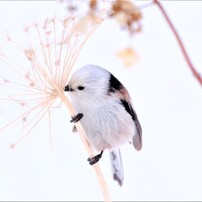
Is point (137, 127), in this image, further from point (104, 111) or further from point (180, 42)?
point (180, 42)

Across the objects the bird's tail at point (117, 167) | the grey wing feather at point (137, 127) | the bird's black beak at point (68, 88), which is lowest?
the bird's tail at point (117, 167)

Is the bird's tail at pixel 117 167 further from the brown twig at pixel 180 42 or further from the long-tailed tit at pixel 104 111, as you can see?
the brown twig at pixel 180 42

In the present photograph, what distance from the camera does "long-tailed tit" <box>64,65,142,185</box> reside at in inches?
21.9

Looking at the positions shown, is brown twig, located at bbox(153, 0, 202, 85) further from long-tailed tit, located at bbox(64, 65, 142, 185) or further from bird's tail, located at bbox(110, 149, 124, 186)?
bird's tail, located at bbox(110, 149, 124, 186)

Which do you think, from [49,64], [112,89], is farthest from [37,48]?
[112,89]

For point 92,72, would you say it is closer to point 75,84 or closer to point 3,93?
point 75,84

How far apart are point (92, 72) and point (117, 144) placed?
0.63 feet

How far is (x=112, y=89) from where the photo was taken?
0.63 metres

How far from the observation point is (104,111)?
65cm

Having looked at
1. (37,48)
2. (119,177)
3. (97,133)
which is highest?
(37,48)

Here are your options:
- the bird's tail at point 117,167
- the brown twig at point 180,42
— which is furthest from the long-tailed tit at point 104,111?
the brown twig at point 180,42

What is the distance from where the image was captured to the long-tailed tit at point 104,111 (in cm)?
56

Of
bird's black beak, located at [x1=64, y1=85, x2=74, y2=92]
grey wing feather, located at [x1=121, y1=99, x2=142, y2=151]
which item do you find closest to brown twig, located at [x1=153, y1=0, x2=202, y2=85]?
bird's black beak, located at [x1=64, y1=85, x2=74, y2=92]

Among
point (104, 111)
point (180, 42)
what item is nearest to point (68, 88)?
point (104, 111)
